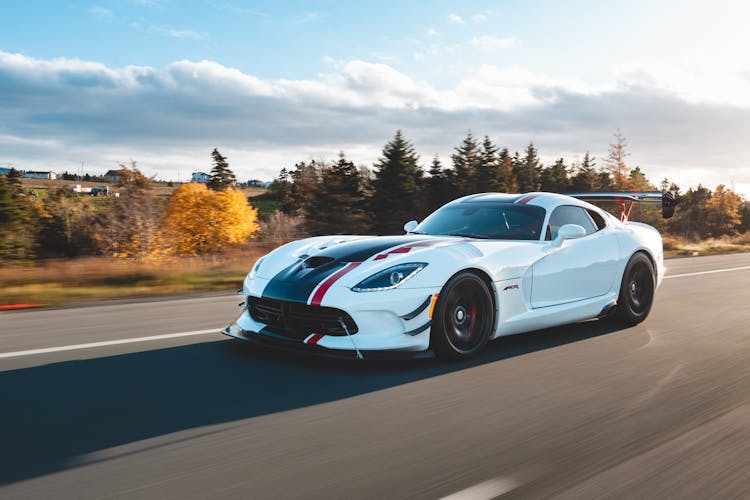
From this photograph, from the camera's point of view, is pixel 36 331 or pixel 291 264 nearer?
pixel 291 264

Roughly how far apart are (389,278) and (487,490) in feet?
7.36

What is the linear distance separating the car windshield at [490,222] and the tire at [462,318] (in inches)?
33.6

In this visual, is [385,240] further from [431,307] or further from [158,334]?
[158,334]

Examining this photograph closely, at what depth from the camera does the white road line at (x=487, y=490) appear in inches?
106

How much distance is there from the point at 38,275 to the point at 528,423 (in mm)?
9536

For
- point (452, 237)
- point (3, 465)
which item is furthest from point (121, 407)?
point (452, 237)

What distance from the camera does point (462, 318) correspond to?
518 centimetres

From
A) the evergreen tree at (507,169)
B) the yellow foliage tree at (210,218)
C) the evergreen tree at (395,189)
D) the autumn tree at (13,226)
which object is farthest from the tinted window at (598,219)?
the evergreen tree at (507,169)

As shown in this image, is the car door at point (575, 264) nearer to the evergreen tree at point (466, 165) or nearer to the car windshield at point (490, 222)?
the car windshield at point (490, 222)

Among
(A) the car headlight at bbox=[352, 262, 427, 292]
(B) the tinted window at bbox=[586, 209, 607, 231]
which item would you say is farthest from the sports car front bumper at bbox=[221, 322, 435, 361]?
(B) the tinted window at bbox=[586, 209, 607, 231]

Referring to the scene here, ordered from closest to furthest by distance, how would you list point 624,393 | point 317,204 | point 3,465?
1. point 3,465
2. point 624,393
3. point 317,204

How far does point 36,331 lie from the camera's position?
6078 mm

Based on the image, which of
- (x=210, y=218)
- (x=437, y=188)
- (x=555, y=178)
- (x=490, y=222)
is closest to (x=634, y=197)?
(x=490, y=222)

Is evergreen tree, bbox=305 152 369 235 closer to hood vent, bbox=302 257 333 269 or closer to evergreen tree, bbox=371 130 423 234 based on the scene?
evergreen tree, bbox=371 130 423 234
